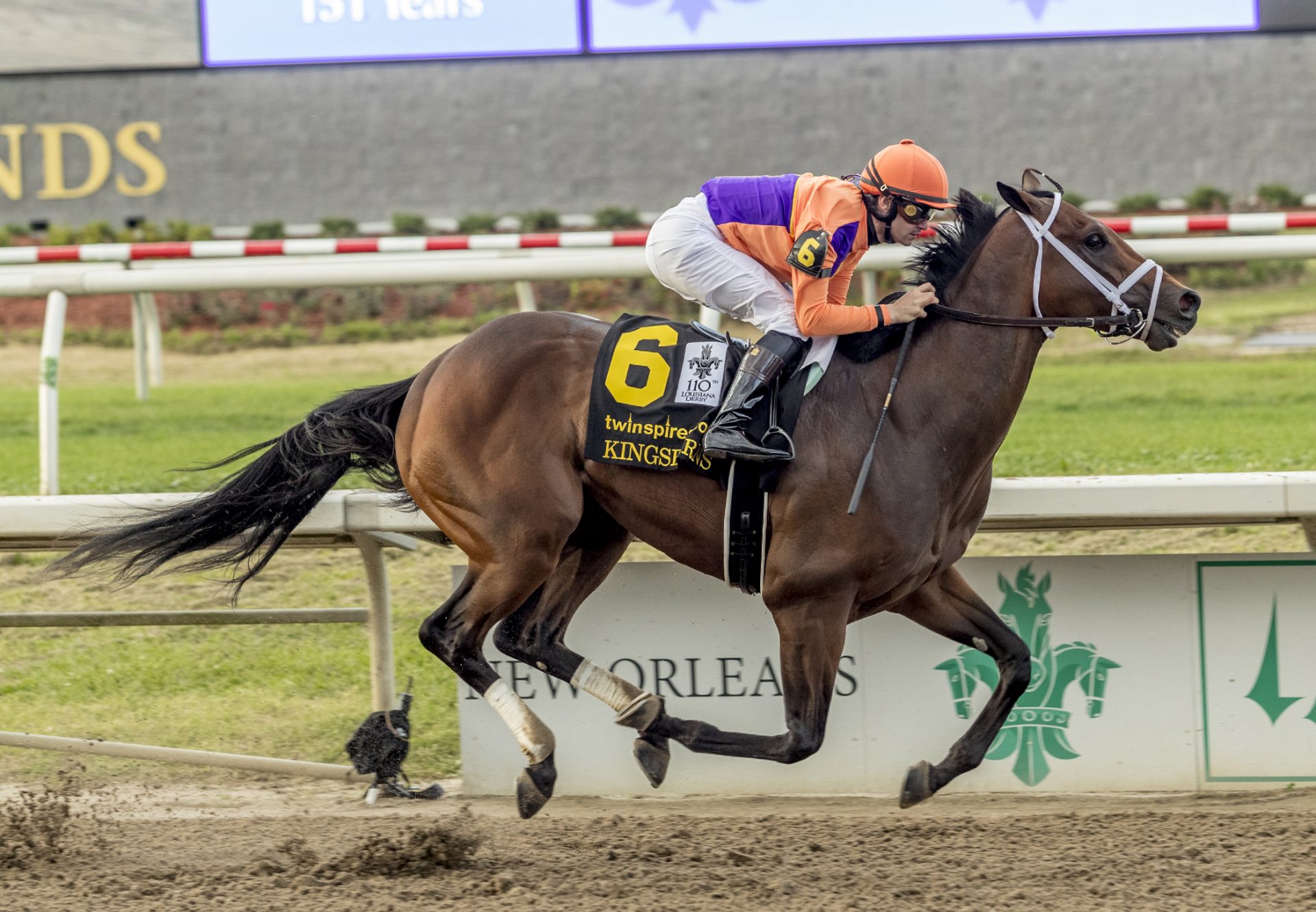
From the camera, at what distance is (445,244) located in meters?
7.16

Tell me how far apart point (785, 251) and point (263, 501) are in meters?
1.60

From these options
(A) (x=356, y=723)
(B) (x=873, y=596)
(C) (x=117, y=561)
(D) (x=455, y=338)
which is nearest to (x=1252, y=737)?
(B) (x=873, y=596)

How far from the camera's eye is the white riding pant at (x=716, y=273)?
142 inches

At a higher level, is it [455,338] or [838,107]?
[838,107]

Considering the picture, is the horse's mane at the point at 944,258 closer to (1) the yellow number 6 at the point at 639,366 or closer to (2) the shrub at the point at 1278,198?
(1) the yellow number 6 at the point at 639,366

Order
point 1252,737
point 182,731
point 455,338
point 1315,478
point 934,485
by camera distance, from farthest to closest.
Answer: point 455,338 < point 182,731 < point 1252,737 < point 1315,478 < point 934,485

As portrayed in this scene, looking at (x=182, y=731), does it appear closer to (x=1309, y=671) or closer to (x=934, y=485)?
(x=934, y=485)

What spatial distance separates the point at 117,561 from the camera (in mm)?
4117

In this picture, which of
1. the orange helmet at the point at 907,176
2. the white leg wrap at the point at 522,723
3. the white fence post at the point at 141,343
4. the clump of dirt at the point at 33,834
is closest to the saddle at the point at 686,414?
the orange helmet at the point at 907,176

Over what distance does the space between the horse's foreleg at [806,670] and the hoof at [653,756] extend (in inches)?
10.9

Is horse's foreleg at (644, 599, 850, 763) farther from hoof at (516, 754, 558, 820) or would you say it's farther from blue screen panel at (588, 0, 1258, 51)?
blue screen panel at (588, 0, 1258, 51)

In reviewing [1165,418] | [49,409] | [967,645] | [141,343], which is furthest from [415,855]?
[1165,418]

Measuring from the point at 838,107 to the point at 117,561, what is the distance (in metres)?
13.7

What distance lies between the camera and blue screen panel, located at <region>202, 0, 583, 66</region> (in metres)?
16.0
